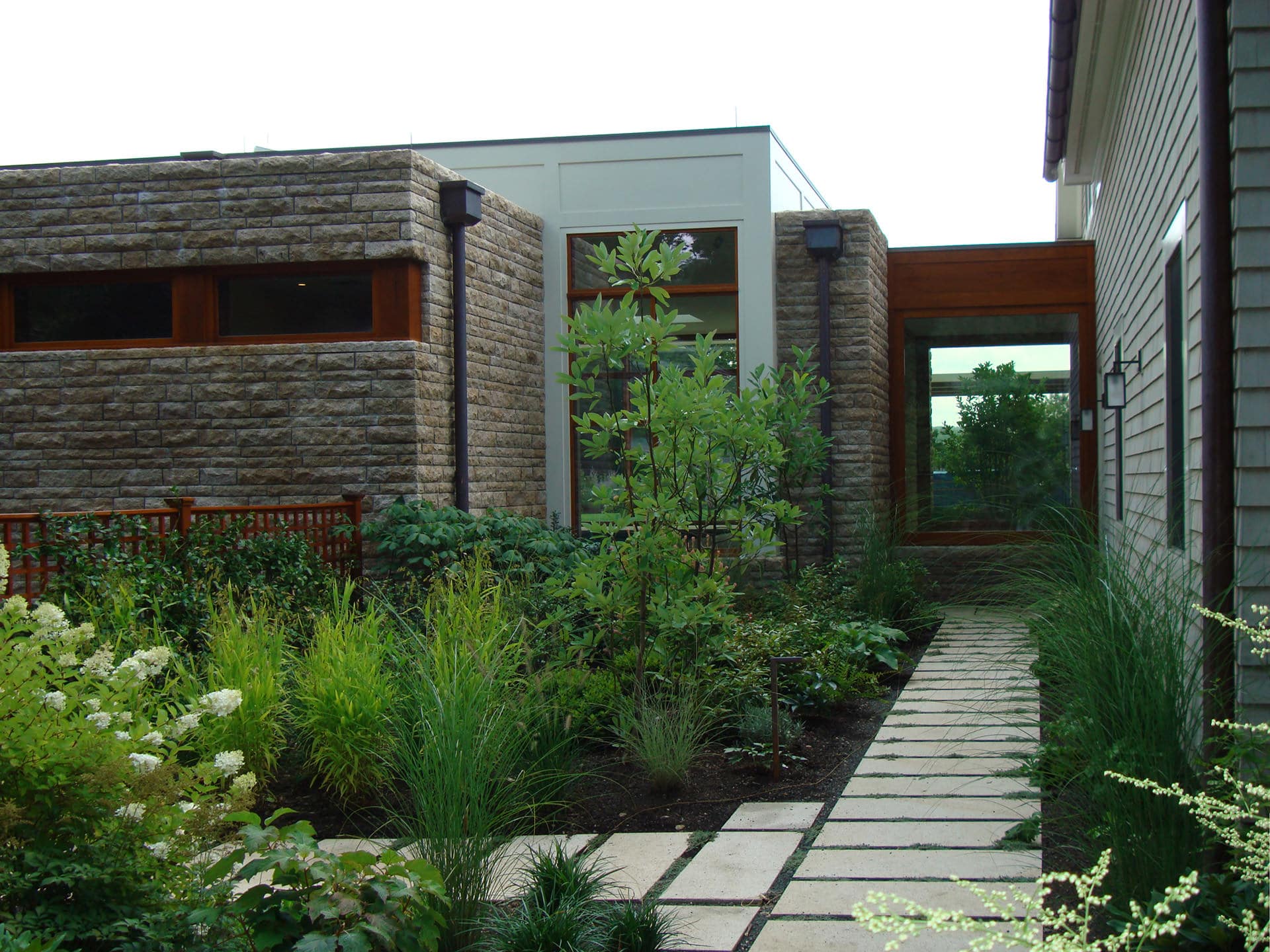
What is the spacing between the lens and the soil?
12.9ft

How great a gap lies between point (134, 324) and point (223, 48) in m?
11.0

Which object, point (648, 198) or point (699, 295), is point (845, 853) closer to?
point (699, 295)

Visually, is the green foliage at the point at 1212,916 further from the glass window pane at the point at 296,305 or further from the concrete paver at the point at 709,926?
the glass window pane at the point at 296,305

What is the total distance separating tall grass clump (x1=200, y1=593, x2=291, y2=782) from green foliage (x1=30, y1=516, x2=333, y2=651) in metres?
0.46

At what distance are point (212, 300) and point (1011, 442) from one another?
661 centimetres

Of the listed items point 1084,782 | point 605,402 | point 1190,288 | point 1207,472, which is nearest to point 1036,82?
point 605,402

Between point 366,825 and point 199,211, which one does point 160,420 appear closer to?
point 199,211

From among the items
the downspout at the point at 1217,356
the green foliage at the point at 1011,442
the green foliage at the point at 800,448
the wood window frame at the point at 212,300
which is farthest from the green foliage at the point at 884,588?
the downspout at the point at 1217,356

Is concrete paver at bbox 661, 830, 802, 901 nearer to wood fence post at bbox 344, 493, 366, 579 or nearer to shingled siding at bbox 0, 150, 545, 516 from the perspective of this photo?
wood fence post at bbox 344, 493, 366, 579

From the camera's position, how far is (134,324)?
788 cm

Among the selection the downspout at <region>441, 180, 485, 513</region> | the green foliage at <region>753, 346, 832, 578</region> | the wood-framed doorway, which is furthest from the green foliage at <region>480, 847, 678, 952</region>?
the wood-framed doorway

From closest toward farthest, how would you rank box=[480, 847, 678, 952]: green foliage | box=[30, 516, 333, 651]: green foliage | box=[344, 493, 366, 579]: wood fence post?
box=[480, 847, 678, 952]: green foliage, box=[30, 516, 333, 651]: green foliage, box=[344, 493, 366, 579]: wood fence post

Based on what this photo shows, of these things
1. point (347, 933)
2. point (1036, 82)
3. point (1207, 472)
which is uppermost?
point (1036, 82)

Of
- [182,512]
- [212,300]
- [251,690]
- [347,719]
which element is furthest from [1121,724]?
[212,300]
